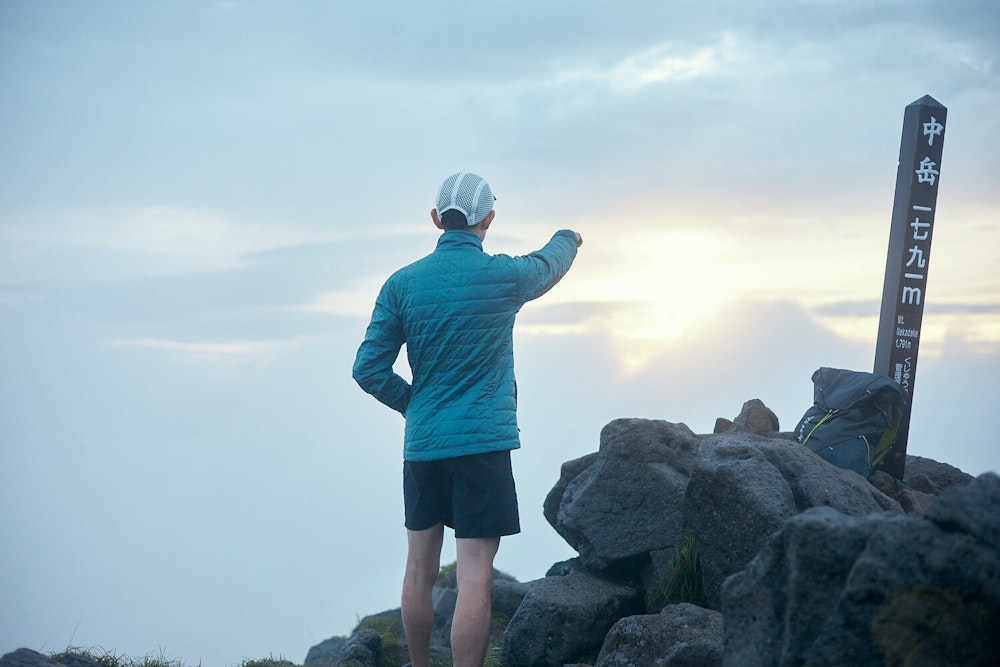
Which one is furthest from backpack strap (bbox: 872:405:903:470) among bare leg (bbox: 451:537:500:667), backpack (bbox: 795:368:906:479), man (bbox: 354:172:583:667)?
bare leg (bbox: 451:537:500:667)

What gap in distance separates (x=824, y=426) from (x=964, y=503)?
6.42 metres

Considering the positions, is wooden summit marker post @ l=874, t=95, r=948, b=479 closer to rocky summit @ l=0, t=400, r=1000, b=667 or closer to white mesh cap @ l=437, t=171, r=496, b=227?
rocky summit @ l=0, t=400, r=1000, b=667

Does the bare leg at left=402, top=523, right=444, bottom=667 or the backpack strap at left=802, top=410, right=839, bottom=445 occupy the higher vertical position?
the backpack strap at left=802, top=410, right=839, bottom=445

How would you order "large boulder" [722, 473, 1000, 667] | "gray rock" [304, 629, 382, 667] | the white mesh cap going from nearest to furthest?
"large boulder" [722, 473, 1000, 667]
the white mesh cap
"gray rock" [304, 629, 382, 667]

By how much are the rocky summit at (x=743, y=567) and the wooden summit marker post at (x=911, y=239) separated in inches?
59.2

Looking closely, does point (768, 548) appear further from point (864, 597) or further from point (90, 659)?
point (90, 659)

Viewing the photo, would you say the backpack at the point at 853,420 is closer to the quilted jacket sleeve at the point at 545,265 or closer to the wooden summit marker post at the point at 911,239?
the wooden summit marker post at the point at 911,239

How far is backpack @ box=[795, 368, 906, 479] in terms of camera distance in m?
10.4

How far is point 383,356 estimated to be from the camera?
22.4 feet

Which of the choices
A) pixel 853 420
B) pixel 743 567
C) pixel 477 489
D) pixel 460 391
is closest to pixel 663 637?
pixel 743 567

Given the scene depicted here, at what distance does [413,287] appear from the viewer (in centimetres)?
654

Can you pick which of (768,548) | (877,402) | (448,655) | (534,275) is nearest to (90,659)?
(448,655)

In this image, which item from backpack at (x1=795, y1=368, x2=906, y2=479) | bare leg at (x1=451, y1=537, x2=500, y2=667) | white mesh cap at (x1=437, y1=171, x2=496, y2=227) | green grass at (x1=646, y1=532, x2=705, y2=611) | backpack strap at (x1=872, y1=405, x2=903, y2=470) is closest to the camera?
bare leg at (x1=451, y1=537, x2=500, y2=667)

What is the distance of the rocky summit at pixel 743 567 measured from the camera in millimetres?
4145
